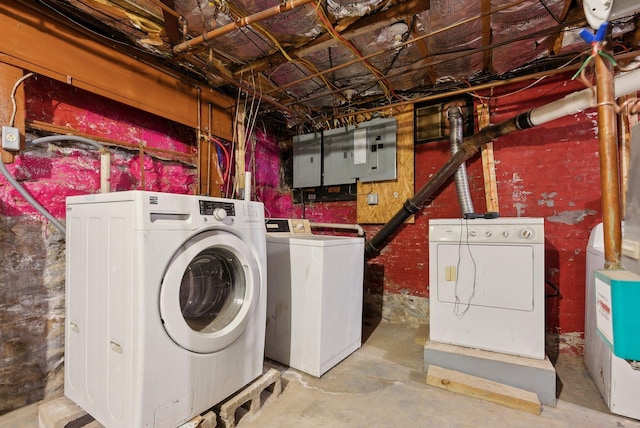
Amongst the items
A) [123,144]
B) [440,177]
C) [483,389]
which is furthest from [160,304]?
[440,177]

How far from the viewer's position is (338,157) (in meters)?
3.35

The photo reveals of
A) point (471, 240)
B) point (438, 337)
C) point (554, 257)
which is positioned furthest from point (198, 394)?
point (554, 257)

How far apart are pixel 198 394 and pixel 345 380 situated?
1.00 meters

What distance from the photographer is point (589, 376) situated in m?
2.03

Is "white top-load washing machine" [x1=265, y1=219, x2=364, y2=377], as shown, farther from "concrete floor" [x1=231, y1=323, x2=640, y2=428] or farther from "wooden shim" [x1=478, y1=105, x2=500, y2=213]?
"wooden shim" [x1=478, y1=105, x2=500, y2=213]

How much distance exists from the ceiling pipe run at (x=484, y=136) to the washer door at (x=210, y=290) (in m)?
1.72

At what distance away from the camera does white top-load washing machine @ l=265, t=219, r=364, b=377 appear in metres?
1.97

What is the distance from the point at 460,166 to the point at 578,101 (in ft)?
3.10

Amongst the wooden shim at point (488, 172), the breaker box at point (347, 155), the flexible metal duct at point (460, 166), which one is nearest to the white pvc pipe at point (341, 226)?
the breaker box at point (347, 155)

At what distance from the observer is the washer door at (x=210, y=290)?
50.8 inches

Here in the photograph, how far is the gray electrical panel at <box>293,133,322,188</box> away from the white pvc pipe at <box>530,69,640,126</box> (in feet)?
6.88

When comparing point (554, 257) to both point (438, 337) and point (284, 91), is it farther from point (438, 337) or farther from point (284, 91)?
point (284, 91)

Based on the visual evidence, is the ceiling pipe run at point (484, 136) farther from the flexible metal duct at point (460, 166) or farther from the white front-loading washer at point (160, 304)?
the white front-loading washer at point (160, 304)

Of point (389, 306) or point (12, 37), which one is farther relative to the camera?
point (389, 306)
